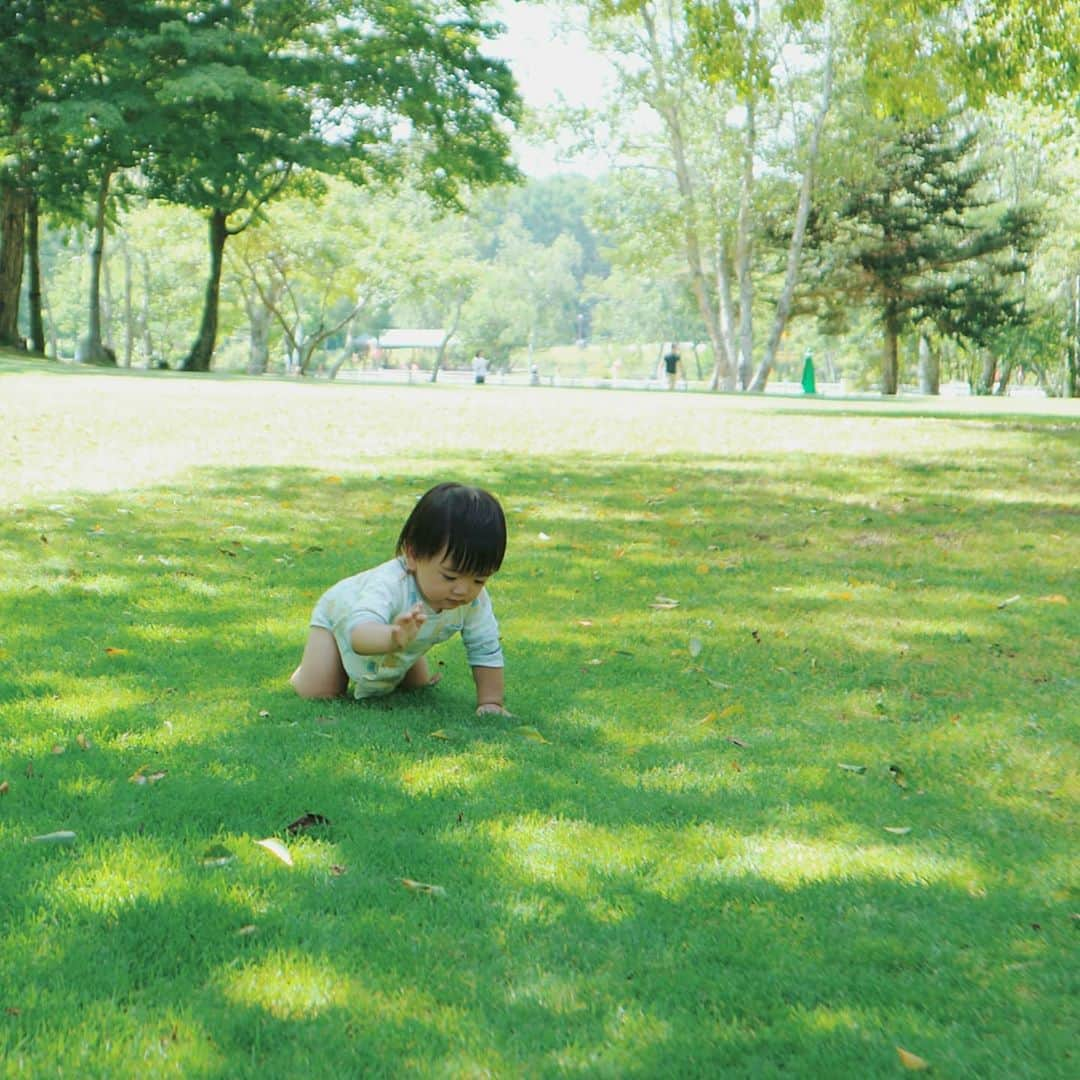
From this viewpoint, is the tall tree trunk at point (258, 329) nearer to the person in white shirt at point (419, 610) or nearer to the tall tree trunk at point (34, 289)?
the tall tree trunk at point (34, 289)

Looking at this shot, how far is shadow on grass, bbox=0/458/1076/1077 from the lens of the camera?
2.62 metres

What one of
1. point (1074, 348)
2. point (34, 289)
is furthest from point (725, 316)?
point (34, 289)

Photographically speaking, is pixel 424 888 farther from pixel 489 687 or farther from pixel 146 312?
pixel 146 312

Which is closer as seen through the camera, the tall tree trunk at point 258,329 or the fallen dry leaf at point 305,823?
the fallen dry leaf at point 305,823

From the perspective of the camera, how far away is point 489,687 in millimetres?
4898

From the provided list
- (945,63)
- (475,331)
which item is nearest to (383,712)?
(945,63)

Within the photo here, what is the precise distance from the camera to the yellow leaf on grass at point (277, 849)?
3.36 metres

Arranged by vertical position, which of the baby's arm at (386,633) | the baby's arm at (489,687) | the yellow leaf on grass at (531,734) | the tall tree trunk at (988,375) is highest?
the tall tree trunk at (988,375)

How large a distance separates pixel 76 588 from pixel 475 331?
111 meters

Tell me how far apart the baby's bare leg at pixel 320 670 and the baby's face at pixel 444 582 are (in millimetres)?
476

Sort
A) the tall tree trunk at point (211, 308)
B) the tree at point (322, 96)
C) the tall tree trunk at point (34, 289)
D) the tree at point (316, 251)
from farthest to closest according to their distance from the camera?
the tree at point (316, 251) < the tall tree trunk at point (211, 308) < the tall tree trunk at point (34, 289) < the tree at point (322, 96)

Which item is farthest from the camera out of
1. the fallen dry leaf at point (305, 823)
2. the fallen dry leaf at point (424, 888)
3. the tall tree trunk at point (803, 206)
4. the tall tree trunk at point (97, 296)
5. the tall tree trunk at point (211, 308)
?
the tall tree trunk at point (803, 206)

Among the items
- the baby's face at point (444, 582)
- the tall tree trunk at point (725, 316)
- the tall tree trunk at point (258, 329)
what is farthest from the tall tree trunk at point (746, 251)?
the baby's face at point (444, 582)

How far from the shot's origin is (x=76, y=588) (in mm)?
6559
